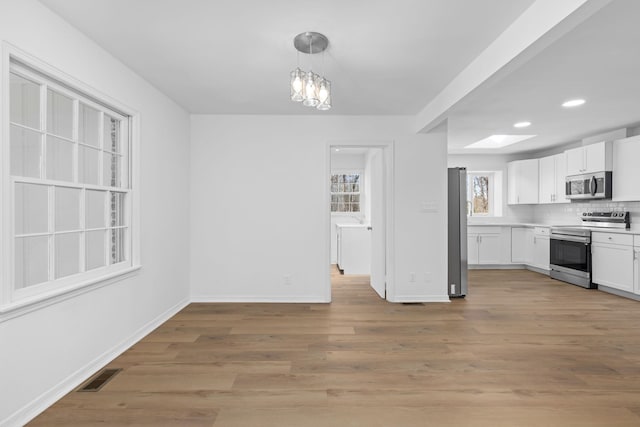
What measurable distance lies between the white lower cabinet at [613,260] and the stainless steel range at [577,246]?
0.30ft

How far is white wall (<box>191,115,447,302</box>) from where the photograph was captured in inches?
175

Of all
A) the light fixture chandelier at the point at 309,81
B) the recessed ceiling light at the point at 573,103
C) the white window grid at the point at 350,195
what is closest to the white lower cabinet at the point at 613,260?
the recessed ceiling light at the point at 573,103

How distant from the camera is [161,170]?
365 centimetres

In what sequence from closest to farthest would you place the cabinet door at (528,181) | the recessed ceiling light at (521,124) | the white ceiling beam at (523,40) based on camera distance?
the white ceiling beam at (523,40) < the recessed ceiling light at (521,124) < the cabinet door at (528,181)

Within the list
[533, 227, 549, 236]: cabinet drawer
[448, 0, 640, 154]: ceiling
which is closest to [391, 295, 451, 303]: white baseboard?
[448, 0, 640, 154]: ceiling

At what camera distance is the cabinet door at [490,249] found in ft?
22.3

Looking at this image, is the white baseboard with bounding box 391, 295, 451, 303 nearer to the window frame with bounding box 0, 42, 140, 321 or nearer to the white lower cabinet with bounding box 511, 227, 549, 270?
the white lower cabinet with bounding box 511, 227, 549, 270

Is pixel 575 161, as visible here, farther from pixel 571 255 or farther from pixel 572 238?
pixel 571 255

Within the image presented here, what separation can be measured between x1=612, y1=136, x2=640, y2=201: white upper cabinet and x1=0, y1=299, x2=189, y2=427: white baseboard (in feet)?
20.5

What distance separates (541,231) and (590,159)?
1.48 m

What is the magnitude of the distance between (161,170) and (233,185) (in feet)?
3.22

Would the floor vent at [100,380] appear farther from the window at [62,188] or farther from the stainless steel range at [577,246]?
the stainless steel range at [577,246]

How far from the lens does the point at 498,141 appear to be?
6.82 metres

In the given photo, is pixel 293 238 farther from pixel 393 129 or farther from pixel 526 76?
pixel 526 76
